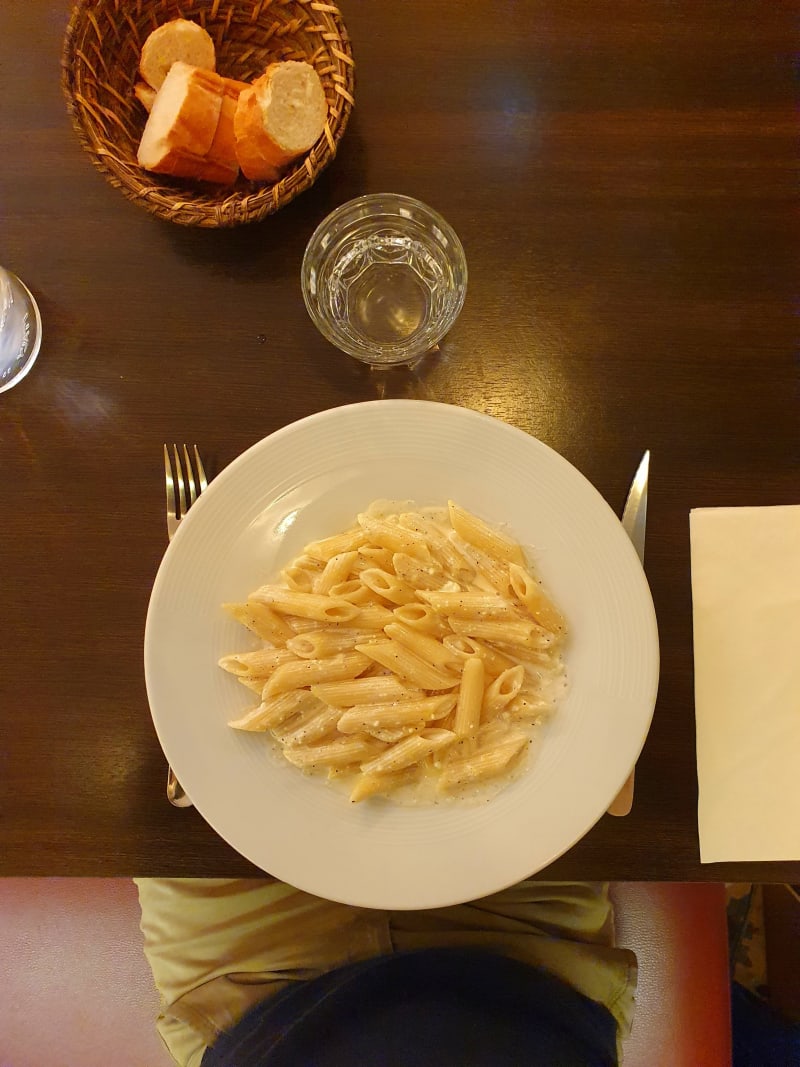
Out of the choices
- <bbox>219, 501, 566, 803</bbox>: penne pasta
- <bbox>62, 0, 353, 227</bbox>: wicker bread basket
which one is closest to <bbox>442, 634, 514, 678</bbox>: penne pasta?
<bbox>219, 501, 566, 803</bbox>: penne pasta

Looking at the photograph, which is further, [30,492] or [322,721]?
[30,492]

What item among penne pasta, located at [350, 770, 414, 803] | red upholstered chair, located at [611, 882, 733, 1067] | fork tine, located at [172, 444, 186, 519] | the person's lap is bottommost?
red upholstered chair, located at [611, 882, 733, 1067]

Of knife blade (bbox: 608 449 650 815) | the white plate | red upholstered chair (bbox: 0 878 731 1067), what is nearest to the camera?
the white plate

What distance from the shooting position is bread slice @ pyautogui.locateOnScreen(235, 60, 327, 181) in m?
1.01

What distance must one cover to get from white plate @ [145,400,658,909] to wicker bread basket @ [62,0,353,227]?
35cm

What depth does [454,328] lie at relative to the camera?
1143 mm

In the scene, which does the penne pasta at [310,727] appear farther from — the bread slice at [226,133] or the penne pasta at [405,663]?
the bread slice at [226,133]

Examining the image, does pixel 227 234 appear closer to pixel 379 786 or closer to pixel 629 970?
pixel 379 786

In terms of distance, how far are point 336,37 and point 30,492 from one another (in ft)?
2.62

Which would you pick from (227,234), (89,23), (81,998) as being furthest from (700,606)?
(81,998)

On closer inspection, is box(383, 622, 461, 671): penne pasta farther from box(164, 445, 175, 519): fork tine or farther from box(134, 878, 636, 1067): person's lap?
box(134, 878, 636, 1067): person's lap

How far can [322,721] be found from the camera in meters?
1.01

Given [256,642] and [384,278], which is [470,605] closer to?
[256,642]

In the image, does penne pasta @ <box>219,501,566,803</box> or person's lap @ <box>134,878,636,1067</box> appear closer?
penne pasta @ <box>219,501,566,803</box>
